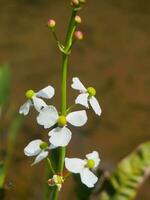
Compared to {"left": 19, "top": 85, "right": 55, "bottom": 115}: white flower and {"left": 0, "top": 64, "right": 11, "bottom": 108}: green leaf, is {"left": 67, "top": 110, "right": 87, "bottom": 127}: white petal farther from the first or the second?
{"left": 0, "top": 64, "right": 11, "bottom": 108}: green leaf

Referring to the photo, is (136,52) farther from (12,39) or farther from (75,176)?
(75,176)

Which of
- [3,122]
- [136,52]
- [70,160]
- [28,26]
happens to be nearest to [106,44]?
[136,52]

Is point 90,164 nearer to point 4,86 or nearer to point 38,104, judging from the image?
point 38,104

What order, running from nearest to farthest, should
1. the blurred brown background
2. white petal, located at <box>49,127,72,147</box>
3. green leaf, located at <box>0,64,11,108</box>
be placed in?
white petal, located at <box>49,127,72,147</box> < green leaf, located at <box>0,64,11,108</box> < the blurred brown background

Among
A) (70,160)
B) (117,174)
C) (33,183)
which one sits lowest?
(33,183)

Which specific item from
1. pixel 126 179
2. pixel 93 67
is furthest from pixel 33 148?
pixel 93 67

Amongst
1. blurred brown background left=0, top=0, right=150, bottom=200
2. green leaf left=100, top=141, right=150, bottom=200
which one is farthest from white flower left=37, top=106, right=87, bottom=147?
blurred brown background left=0, top=0, right=150, bottom=200
